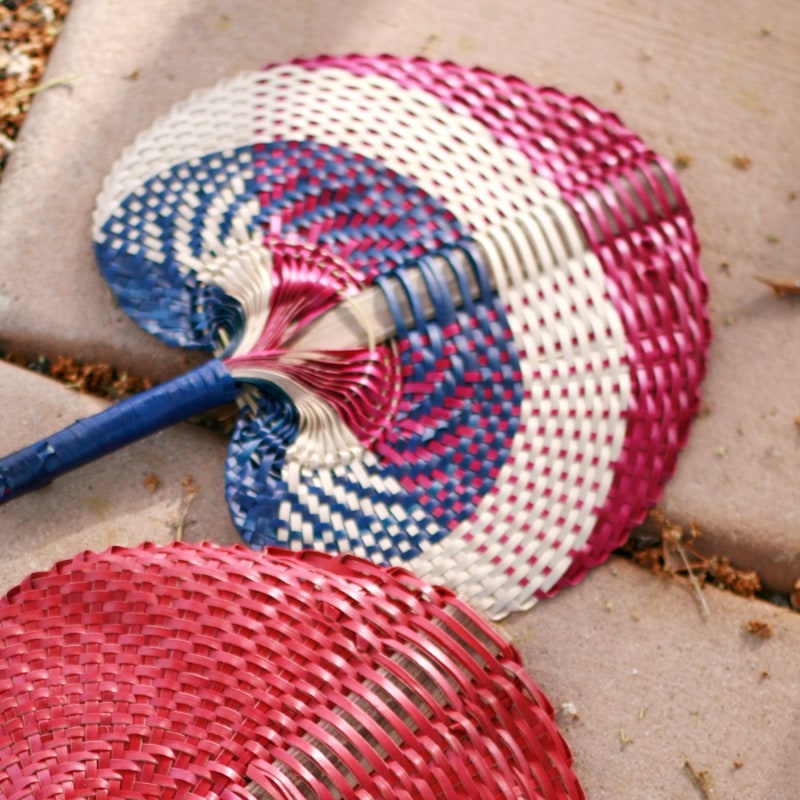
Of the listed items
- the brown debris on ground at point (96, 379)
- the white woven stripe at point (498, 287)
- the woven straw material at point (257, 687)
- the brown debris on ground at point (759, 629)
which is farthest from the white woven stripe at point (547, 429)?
the brown debris on ground at point (96, 379)

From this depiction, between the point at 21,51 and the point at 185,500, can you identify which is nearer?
the point at 185,500

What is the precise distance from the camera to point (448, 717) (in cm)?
122

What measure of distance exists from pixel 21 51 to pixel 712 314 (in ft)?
3.91

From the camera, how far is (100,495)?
146 centimetres

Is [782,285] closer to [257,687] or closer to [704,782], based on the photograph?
[704,782]

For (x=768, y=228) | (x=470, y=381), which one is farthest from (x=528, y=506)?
(x=768, y=228)

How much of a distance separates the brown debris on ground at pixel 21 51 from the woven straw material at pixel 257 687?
0.80 meters

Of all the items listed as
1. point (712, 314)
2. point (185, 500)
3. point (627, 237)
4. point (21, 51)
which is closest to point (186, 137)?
point (21, 51)

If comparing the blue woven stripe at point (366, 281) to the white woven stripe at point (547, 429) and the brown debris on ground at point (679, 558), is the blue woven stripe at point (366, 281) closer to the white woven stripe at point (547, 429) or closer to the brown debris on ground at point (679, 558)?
the white woven stripe at point (547, 429)

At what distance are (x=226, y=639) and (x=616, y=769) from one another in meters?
0.52

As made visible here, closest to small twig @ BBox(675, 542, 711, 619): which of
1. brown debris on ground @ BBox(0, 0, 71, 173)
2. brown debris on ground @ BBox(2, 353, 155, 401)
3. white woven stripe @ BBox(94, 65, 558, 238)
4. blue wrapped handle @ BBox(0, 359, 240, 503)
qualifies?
white woven stripe @ BBox(94, 65, 558, 238)

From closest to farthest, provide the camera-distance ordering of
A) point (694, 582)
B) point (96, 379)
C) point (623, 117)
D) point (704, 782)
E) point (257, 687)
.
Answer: point (257, 687)
point (704, 782)
point (694, 582)
point (96, 379)
point (623, 117)

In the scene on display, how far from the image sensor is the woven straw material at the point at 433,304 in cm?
139

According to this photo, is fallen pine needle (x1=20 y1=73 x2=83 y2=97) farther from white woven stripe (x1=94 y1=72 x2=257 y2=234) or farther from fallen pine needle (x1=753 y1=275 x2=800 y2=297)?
fallen pine needle (x1=753 y1=275 x2=800 y2=297)
